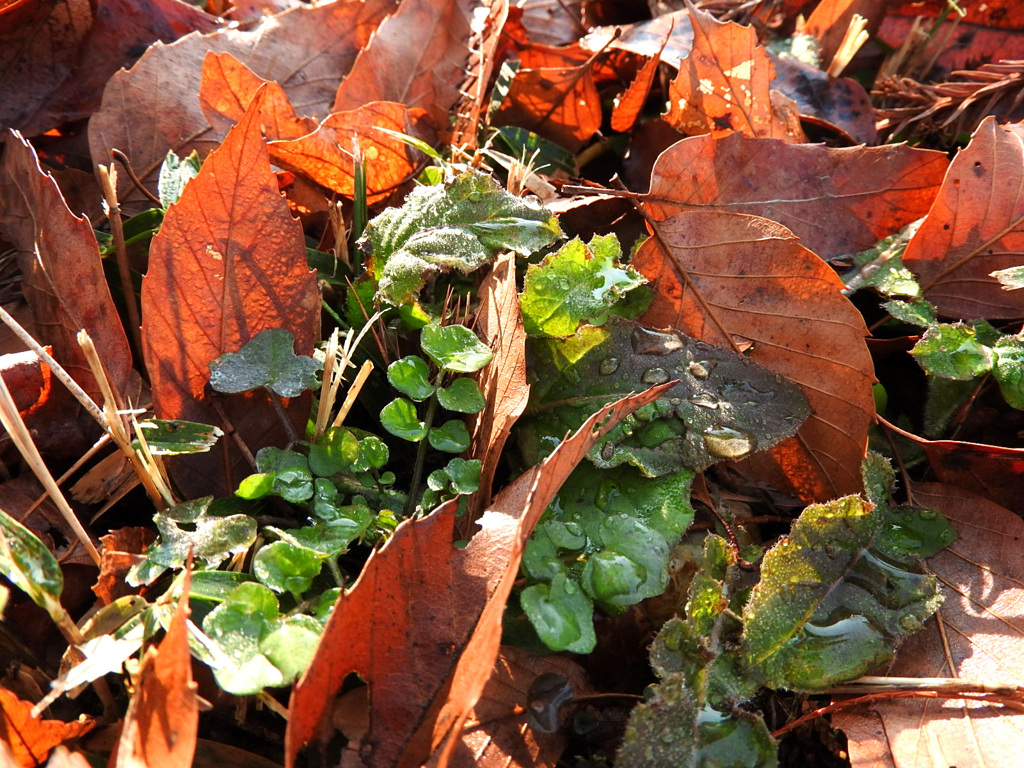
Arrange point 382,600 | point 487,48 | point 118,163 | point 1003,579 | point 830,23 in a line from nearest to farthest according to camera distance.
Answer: point 382,600 < point 1003,579 < point 118,163 < point 487,48 < point 830,23

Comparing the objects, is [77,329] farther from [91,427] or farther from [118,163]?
[118,163]

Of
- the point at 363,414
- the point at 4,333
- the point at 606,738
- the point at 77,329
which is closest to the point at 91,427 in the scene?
the point at 77,329

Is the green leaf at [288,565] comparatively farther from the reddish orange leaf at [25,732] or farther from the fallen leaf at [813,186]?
the fallen leaf at [813,186]

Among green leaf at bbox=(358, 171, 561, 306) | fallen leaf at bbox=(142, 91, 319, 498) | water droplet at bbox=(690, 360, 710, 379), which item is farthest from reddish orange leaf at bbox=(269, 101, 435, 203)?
water droplet at bbox=(690, 360, 710, 379)

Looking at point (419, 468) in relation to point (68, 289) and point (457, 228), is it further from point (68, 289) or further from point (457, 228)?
point (68, 289)

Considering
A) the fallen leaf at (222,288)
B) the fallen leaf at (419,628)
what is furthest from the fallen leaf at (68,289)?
the fallen leaf at (419,628)

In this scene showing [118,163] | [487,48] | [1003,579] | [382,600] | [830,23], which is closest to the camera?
[382,600]

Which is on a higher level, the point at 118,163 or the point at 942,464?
the point at 118,163
